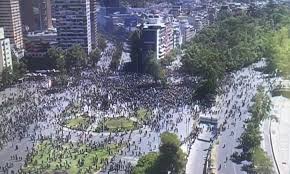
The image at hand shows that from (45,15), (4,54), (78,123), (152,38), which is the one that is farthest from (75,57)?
(78,123)

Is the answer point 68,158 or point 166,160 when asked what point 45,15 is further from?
point 166,160

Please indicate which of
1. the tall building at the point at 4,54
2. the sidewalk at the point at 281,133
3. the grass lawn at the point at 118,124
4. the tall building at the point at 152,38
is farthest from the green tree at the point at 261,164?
the tall building at the point at 4,54

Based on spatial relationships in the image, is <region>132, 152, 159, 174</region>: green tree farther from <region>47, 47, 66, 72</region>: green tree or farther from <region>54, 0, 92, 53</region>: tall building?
<region>54, 0, 92, 53</region>: tall building

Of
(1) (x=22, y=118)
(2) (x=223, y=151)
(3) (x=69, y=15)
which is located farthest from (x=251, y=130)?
(3) (x=69, y=15)

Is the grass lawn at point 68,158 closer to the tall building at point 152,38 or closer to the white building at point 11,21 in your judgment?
the tall building at point 152,38

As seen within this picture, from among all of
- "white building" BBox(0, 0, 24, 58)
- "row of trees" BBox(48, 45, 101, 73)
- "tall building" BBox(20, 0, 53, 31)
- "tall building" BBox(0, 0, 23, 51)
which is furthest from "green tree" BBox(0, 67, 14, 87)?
"tall building" BBox(20, 0, 53, 31)

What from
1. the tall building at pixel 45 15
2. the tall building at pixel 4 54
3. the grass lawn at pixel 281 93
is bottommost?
the grass lawn at pixel 281 93

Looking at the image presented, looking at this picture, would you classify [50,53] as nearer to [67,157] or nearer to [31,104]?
[31,104]
